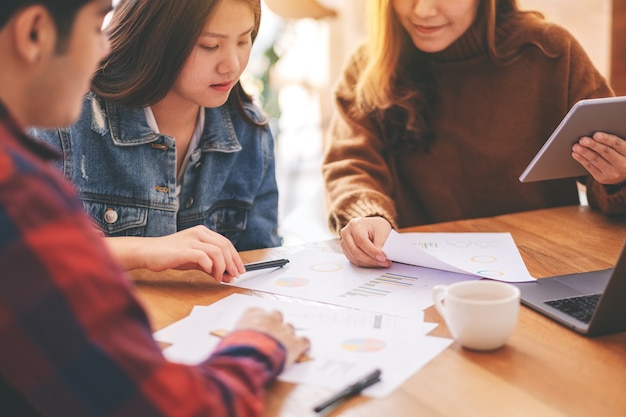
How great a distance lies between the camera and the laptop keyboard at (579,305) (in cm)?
98

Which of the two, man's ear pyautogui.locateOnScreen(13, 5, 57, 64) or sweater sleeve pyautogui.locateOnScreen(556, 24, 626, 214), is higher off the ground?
man's ear pyautogui.locateOnScreen(13, 5, 57, 64)

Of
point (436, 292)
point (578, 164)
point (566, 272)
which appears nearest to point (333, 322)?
point (436, 292)

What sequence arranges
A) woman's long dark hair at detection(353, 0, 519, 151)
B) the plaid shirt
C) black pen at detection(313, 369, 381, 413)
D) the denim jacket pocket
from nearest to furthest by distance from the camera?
the plaid shirt
black pen at detection(313, 369, 381, 413)
the denim jacket pocket
woman's long dark hair at detection(353, 0, 519, 151)

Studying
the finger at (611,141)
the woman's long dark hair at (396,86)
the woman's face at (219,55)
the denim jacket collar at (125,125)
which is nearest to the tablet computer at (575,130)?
the finger at (611,141)

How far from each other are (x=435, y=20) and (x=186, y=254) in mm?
852

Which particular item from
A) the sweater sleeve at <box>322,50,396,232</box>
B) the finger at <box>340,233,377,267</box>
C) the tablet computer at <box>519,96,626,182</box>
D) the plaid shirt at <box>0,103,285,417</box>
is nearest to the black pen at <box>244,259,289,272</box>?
the finger at <box>340,233,377,267</box>

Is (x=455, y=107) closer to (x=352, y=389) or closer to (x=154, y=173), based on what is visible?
(x=154, y=173)

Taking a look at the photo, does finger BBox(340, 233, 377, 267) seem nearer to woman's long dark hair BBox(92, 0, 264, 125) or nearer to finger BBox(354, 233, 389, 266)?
finger BBox(354, 233, 389, 266)

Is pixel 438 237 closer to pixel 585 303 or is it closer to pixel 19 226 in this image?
pixel 585 303

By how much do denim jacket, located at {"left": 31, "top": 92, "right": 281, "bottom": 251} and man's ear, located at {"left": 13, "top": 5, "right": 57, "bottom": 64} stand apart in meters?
0.82

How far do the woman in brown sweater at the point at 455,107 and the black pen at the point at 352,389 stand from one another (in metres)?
0.81

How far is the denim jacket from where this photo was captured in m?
1.45

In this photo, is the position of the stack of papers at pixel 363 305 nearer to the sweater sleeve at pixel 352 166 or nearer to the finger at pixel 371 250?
the finger at pixel 371 250

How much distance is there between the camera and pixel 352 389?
786mm
